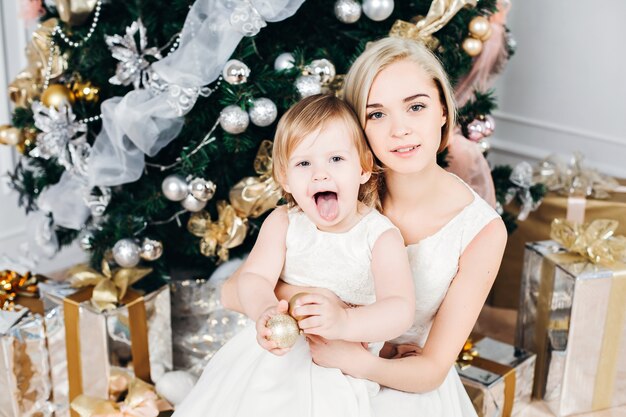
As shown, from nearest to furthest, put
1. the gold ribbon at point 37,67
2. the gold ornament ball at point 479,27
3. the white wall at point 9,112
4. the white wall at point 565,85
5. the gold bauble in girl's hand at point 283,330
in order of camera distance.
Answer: the gold bauble in girl's hand at point 283,330
the gold ornament ball at point 479,27
the gold ribbon at point 37,67
the white wall at point 565,85
the white wall at point 9,112

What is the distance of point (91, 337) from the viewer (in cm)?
159

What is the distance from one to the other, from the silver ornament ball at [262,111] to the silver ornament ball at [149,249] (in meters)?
0.40

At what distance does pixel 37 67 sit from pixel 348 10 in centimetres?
84

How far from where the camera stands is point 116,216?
1.68m

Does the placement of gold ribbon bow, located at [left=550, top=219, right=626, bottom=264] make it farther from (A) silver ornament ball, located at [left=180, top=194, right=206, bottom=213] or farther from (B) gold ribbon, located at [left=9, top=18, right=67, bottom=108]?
(B) gold ribbon, located at [left=9, top=18, right=67, bottom=108]

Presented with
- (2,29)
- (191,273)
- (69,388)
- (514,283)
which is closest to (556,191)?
(514,283)

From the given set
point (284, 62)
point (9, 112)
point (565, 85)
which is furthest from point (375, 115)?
point (9, 112)

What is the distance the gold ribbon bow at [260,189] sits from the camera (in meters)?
1.56

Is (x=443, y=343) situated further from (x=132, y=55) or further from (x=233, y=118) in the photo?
(x=132, y=55)

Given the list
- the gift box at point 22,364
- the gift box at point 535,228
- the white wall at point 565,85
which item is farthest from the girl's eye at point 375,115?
the white wall at point 565,85

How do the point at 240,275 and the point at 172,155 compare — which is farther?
the point at 172,155

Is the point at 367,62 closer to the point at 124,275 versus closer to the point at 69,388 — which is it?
the point at 124,275

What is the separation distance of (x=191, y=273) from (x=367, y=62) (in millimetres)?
1101

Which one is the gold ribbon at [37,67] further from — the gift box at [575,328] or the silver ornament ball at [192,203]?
the gift box at [575,328]
